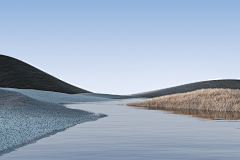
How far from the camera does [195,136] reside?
1138 cm

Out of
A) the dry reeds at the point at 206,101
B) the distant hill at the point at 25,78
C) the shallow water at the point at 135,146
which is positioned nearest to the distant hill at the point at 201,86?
the distant hill at the point at 25,78

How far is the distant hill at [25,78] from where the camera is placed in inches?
Result: 3231

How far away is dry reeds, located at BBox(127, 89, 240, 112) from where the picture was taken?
86.9 feet

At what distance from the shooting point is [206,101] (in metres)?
28.8

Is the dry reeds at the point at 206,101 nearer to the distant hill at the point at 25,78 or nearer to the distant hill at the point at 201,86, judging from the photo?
the distant hill at the point at 25,78

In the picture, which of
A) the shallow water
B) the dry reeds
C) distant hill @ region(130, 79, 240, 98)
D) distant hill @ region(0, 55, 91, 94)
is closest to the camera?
the shallow water

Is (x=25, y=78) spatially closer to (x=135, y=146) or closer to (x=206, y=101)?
(x=206, y=101)

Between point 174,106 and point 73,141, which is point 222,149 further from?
point 174,106

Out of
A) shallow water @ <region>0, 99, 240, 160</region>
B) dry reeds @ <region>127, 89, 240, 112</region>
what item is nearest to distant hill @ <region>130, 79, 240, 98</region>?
dry reeds @ <region>127, 89, 240, 112</region>

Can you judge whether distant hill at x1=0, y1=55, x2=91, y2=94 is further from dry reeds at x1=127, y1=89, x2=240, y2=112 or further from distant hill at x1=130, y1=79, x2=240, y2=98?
dry reeds at x1=127, y1=89, x2=240, y2=112

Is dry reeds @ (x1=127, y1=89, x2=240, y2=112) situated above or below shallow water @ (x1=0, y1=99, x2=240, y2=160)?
above

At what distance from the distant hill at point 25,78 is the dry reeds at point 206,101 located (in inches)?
2119

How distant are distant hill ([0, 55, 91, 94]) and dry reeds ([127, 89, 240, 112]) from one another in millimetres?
53823

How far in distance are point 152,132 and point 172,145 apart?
10.1 ft
